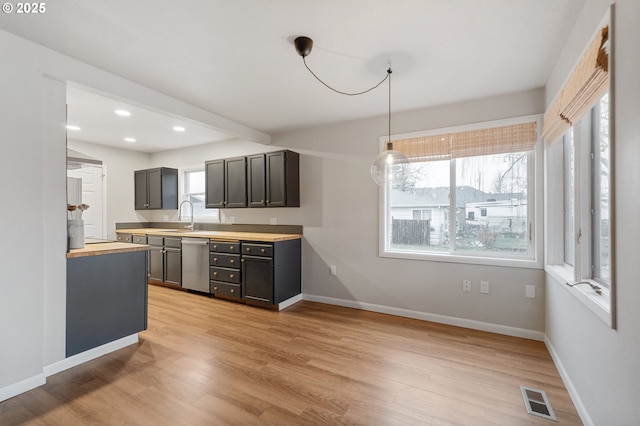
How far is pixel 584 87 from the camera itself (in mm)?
1677

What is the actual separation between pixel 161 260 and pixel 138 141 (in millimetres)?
2132

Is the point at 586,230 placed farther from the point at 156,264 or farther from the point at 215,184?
the point at 156,264

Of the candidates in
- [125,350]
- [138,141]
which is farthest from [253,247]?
[138,141]

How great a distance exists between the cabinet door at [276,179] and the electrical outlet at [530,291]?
291cm

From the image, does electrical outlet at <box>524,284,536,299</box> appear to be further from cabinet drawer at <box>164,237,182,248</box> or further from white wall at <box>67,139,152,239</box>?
white wall at <box>67,139,152,239</box>

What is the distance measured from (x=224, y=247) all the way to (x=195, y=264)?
671 millimetres

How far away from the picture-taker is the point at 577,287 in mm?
1912

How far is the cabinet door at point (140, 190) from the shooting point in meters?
5.69

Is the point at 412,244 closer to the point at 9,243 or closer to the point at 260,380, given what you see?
the point at 260,380

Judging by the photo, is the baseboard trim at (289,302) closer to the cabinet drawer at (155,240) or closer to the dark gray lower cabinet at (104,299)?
the dark gray lower cabinet at (104,299)

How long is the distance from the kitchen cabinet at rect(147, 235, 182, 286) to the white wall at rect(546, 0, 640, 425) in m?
4.74

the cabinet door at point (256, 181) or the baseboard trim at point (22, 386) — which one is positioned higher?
the cabinet door at point (256, 181)

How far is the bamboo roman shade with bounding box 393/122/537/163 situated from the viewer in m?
2.94

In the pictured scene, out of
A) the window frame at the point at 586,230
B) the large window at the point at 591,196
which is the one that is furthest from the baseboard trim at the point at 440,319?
the large window at the point at 591,196
